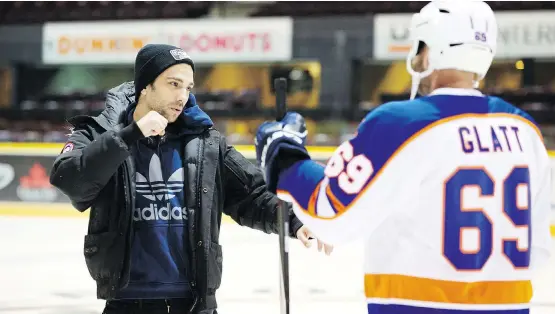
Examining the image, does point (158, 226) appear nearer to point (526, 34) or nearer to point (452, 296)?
point (452, 296)

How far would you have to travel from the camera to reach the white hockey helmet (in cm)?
138

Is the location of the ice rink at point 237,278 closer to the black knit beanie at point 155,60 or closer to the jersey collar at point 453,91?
the black knit beanie at point 155,60

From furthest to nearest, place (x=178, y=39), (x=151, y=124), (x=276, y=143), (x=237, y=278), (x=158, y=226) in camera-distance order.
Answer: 1. (x=178, y=39)
2. (x=237, y=278)
3. (x=158, y=226)
4. (x=151, y=124)
5. (x=276, y=143)

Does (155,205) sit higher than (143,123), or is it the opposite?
(143,123)

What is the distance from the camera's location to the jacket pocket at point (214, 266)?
1787 mm

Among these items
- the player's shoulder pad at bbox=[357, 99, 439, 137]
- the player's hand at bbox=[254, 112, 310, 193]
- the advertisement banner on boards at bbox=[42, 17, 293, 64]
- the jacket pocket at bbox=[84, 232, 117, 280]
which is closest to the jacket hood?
the jacket pocket at bbox=[84, 232, 117, 280]

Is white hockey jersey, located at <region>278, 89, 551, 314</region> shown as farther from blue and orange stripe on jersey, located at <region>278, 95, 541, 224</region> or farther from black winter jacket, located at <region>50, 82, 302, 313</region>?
black winter jacket, located at <region>50, 82, 302, 313</region>

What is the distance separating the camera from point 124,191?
1742mm

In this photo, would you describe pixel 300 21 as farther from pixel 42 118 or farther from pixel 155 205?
pixel 155 205

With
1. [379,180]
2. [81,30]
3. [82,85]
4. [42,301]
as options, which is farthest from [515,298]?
[82,85]

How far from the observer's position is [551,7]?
11258mm

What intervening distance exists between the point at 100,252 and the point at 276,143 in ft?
1.82

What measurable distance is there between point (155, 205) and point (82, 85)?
45.3ft

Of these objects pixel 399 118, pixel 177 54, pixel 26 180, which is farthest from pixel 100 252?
pixel 26 180
